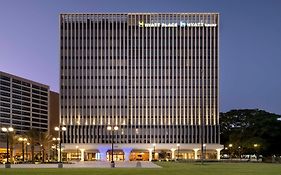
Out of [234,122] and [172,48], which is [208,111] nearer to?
[234,122]

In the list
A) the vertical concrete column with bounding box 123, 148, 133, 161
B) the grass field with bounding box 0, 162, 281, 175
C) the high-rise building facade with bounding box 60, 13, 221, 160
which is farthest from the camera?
the vertical concrete column with bounding box 123, 148, 133, 161

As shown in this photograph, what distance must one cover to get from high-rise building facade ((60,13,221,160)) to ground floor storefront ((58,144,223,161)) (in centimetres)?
32

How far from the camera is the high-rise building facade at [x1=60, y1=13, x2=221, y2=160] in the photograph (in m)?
180

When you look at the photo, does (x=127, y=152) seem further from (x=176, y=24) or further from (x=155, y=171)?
(x=155, y=171)

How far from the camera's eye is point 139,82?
182 meters

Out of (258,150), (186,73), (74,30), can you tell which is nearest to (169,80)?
(186,73)

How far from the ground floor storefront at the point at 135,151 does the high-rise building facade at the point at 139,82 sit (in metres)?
0.32

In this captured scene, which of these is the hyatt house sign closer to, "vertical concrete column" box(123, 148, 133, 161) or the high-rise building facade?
the high-rise building facade

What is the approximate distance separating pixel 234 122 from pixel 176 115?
67.6ft

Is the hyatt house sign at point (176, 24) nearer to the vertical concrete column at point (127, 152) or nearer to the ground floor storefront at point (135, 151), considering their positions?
the ground floor storefront at point (135, 151)

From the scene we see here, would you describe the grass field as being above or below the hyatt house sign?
below

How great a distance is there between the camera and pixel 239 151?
154750mm

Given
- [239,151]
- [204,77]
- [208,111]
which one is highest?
[204,77]

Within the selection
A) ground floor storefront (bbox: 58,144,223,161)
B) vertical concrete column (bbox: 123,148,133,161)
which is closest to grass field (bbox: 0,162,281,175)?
ground floor storefront (bbox: 58,144,223,161)
